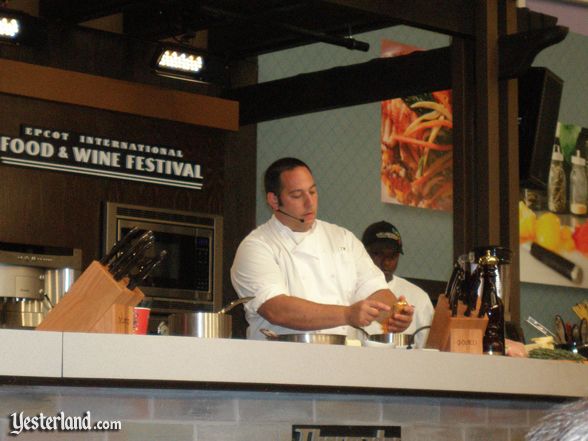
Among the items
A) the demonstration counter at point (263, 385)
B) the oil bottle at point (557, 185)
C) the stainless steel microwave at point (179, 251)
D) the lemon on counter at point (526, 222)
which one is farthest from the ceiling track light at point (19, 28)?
the oil bottle at point (557, 185)

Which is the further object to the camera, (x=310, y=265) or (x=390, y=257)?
(x=390, y=257)

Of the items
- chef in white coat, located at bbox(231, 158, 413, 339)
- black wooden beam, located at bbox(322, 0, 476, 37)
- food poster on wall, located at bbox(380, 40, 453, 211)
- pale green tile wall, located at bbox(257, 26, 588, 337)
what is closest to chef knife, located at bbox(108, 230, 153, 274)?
chef in white coat, located at bbox(231, 158, 413, 339)

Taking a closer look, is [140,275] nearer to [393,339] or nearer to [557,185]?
[393,339]

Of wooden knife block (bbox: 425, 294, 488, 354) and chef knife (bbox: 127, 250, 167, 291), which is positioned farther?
wooden knife block (bbox: 425, 294, 488, 354)

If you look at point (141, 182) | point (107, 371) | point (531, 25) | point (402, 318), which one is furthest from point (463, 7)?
point (107, 371)

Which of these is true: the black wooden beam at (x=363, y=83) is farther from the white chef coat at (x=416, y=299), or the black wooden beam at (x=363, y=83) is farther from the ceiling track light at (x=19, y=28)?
the ceiling track light at (x=19, y=28)

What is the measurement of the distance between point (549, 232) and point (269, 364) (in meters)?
5.16

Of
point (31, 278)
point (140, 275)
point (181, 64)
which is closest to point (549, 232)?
point (181, 64)

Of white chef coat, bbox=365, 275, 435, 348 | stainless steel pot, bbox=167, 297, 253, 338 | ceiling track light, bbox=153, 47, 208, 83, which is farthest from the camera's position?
ceiling track light, bbox=153, 47, 208, 83

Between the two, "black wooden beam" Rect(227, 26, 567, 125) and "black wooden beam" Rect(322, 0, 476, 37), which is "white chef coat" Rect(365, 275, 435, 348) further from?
"black wooden beam" Rect(322, 0, 476, 37)

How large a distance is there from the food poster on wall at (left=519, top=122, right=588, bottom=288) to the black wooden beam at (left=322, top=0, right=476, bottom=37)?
306cm

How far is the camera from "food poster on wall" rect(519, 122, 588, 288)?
7316 mm

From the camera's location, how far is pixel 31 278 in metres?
5.22

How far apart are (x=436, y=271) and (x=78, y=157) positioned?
2.46 m
